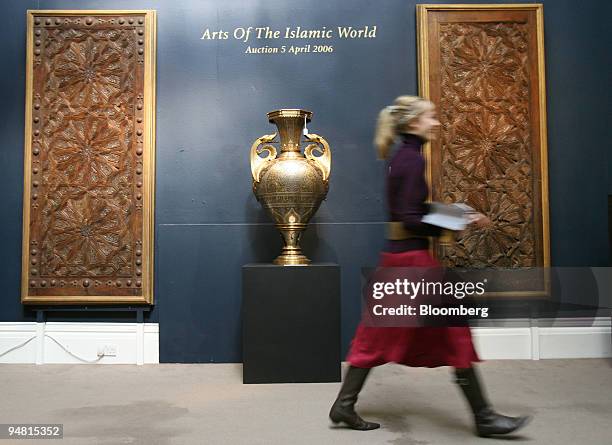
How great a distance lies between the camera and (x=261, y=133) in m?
3.51

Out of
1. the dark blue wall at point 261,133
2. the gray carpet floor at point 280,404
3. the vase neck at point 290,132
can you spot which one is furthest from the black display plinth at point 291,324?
the vase neck at point 290,132

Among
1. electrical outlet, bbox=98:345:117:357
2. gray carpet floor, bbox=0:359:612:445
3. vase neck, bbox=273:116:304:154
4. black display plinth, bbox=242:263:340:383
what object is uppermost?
vase neck, bbox=273:116:304:154

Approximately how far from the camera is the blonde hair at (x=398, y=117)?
208cm

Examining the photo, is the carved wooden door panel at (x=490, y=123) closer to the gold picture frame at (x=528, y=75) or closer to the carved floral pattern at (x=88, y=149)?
the gold picture frame at (x=528, y=75)

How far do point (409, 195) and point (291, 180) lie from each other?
3.56 feet

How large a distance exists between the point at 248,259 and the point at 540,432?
6.42 ft

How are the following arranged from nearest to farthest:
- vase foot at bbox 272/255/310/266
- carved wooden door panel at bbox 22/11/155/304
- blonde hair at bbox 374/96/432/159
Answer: blonde hair at bbox 374/96/432/159 < vase foot at bbox 272/255/310/266 < carved wooden door panel at bbox 22/11/155/304

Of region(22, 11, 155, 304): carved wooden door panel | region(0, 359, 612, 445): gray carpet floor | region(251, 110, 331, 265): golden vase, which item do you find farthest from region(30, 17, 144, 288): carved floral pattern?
region(251, 110, 331, 265): golden vase

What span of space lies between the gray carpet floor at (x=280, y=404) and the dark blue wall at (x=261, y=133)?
0.59 metres

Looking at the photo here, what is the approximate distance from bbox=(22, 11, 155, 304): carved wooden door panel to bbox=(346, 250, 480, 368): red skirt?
1.79 meters

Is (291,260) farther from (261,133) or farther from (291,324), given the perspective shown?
(261,133)

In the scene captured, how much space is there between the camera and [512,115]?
3.47 m

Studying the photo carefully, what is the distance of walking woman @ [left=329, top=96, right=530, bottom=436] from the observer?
6.52 ft

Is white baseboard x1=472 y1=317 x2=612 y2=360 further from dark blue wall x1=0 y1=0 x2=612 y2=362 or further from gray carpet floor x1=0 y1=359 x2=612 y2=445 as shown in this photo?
dark blue wall x1=0 y1=0 x2=612 y2=362
